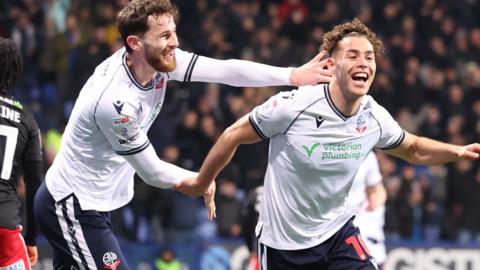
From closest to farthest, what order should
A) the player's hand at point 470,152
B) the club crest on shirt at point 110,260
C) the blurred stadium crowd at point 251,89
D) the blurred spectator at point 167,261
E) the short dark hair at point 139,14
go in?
the player's hand at point 470,152
the short dark hair at point 139,14
the club crest on shirt at point 110,260
the blurred spectator at point 167,261
the blurred stadium crowd at point 251,89

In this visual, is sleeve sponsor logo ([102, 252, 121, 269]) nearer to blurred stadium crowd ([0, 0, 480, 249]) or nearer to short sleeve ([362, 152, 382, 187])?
short sleeve ([362, 152, 382, 187])

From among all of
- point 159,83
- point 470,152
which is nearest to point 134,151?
point 159,83

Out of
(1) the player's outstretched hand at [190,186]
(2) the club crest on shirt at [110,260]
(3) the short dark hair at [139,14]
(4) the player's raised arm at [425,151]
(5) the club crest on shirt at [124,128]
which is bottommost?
(2) the club crest on shirt at [110,260]

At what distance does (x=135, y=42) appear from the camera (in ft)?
22.2

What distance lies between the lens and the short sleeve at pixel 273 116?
21.4 ft

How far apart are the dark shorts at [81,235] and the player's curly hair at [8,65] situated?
30.0 inches

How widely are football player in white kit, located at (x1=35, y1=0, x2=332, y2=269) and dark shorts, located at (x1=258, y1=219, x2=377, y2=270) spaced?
55cm

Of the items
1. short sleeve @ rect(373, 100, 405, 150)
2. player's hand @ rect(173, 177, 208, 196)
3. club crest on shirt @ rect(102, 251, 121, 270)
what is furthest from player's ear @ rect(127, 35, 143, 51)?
short sleeve @ rect(373, 100, 405, 150)

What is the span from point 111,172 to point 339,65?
1614mm

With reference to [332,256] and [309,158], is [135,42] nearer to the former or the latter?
[309,158]

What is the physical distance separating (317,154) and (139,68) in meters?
1.25

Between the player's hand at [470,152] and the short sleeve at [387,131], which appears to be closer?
the player's hand at [470,152]

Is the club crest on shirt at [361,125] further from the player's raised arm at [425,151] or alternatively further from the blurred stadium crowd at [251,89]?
the blurred stadium crowd at [251,89]

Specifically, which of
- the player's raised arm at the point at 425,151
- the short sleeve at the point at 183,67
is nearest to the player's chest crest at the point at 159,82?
the short sleeve at the point at 183,67
